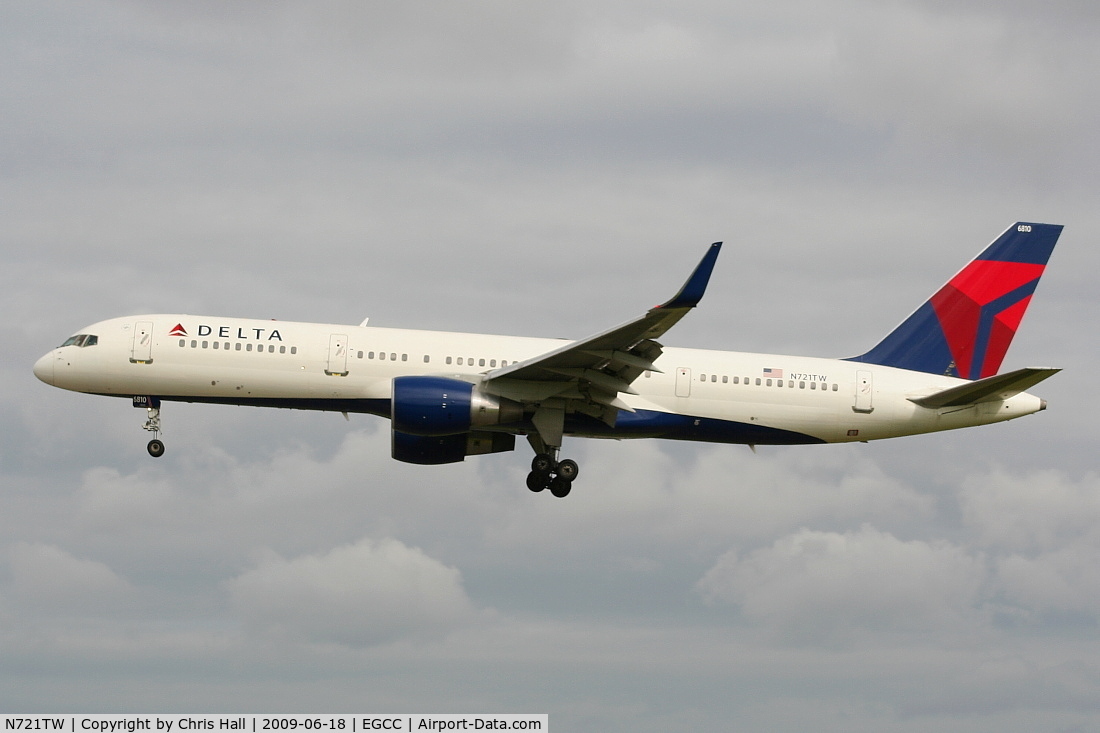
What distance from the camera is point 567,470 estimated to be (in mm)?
38219

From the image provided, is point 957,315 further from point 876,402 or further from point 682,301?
point 682,301

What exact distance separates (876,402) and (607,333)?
1067 cm

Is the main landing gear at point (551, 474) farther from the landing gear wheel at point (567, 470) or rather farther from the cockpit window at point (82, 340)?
the cockpit window at point (82, 340)

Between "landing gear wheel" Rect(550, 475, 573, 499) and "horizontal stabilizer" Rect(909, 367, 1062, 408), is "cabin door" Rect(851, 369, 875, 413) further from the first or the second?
"landing gear wheel" Rect(550, 475, 573, 499)

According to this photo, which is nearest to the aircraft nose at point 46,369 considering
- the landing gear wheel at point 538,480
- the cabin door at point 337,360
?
the cabin door at point 337,360

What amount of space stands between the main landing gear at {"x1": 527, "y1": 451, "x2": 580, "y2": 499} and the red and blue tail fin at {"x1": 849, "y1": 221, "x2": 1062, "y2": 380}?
396 inches

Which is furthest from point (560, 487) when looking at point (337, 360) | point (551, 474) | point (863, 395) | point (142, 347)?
point (142, 347)

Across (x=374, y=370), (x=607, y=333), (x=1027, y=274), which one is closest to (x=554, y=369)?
(x=607, y=333)

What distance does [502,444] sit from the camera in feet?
131

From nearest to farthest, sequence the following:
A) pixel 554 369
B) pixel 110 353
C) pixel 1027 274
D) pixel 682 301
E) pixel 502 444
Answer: pixel 682 301, pixel 554 369, pixel 110 353, pixel 502 444, pixel 1027 274

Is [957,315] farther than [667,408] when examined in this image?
Yes

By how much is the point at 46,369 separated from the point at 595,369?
638 inches

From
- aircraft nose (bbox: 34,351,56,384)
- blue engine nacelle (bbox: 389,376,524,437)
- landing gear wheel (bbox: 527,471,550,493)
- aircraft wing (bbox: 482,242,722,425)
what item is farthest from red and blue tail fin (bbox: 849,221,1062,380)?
aircraft nose (bbox: 34,351,56,384)

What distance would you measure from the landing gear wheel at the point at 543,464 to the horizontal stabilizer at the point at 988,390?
11.1 m
